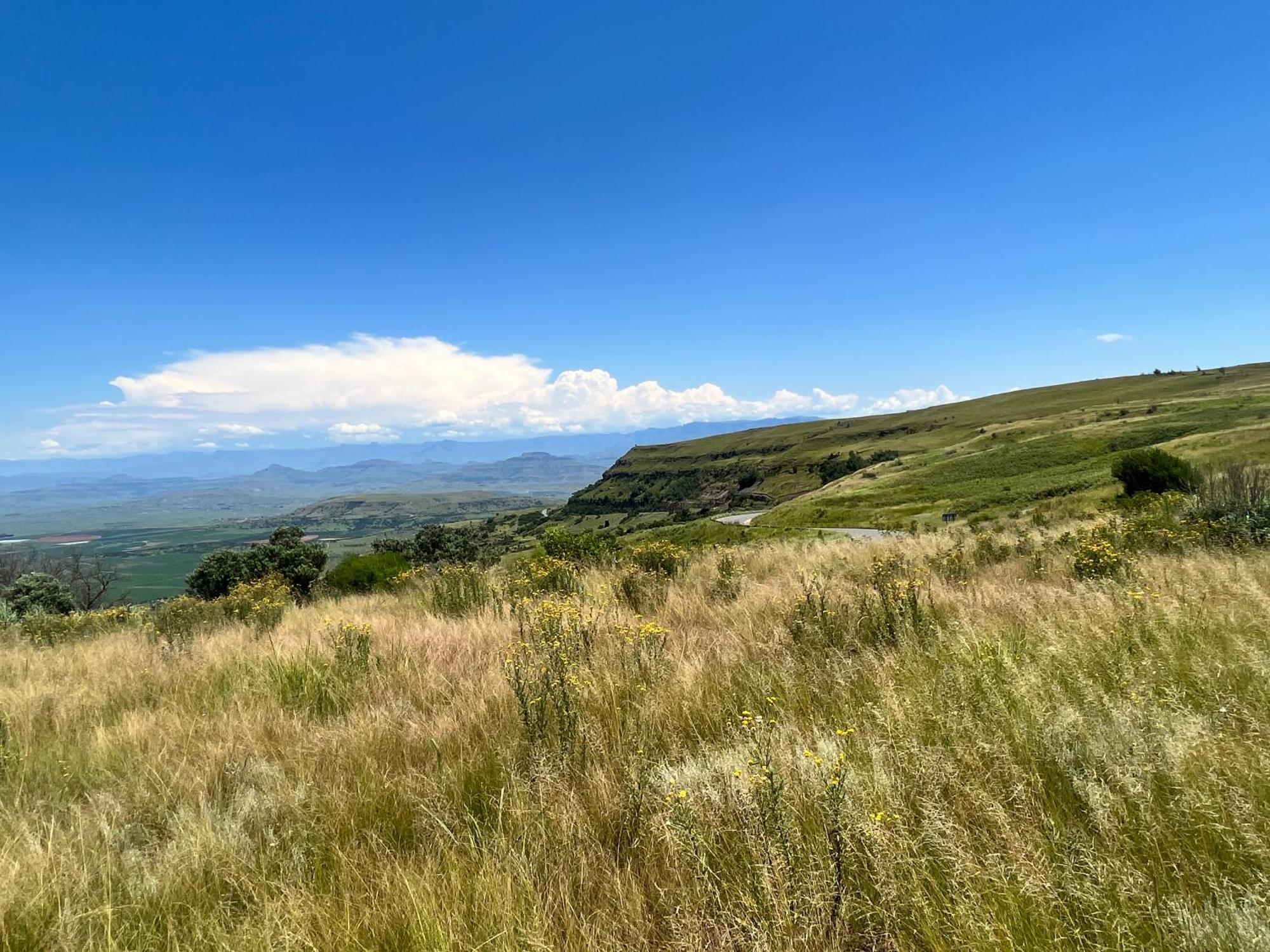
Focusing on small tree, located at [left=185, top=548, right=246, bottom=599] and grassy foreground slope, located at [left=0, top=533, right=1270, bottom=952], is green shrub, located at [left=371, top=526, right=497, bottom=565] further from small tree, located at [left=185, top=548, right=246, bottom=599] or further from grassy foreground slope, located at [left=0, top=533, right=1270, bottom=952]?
grassy foreground slope, located at [left=0, top=533, right=1270, bottom=952]

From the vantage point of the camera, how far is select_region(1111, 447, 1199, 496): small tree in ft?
112

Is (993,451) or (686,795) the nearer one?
(686,795)

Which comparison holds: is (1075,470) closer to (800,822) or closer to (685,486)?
(800,822)

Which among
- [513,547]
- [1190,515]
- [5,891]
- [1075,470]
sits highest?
[5,891]

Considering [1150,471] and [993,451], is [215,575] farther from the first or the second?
[993,451]

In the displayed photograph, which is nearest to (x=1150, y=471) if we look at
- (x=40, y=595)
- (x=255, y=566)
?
(x=255, y=566)

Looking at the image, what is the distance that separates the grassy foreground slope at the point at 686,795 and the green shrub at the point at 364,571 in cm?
1305

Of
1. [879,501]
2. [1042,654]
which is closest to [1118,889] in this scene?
[1042,654]

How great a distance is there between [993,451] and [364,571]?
300ft

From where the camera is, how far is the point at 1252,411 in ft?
244

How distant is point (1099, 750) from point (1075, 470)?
241 feet

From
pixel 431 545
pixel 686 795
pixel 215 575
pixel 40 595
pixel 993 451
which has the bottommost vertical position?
pixel 993 451

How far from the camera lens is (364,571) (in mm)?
19172

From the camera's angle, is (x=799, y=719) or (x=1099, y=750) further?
(x=799, y=719)
